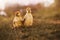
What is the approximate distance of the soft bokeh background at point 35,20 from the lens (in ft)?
6.42

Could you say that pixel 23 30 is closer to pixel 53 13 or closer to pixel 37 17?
pixel 37 17

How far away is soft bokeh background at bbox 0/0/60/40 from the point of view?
1.96m

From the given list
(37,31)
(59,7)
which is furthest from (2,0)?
(59,7)

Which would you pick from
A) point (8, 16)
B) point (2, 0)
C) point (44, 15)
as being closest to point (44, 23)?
point (44, 15)

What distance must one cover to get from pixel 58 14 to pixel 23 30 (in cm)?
49

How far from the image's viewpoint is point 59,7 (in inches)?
78.8

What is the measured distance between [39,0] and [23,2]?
0.21m

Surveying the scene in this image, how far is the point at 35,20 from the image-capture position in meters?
2.01

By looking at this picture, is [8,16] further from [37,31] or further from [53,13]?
[53,13]

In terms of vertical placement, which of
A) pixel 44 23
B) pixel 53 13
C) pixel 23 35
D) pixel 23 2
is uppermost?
pixel 23 2

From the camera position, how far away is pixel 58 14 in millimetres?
1996

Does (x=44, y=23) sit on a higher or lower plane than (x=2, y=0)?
lower

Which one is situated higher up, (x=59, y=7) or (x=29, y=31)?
(x=59, y=7)

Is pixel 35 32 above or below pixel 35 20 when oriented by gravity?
below
